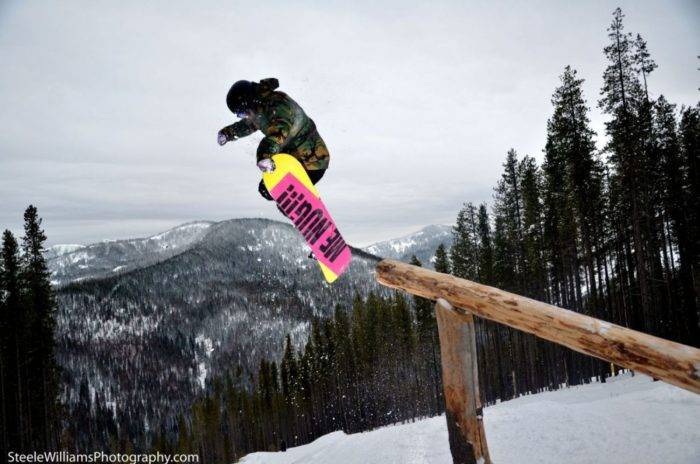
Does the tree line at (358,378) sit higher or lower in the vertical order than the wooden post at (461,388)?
lower

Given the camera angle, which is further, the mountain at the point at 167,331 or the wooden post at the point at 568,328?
the mountain at the point at 167,331

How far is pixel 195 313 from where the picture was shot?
538ft

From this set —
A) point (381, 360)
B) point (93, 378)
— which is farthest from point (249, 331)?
point (381, 360)

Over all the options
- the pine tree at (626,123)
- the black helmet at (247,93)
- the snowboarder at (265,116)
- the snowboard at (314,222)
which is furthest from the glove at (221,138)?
the pine tree at (626,123)

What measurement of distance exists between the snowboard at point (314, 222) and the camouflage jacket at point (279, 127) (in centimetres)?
47

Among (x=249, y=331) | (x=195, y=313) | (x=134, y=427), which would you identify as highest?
(x=195, y=313)

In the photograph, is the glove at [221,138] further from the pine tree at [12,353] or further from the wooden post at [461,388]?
the pine tree at [12,353]

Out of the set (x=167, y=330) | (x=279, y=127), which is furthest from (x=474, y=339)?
(x=167, y=330)

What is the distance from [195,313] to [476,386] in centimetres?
18059

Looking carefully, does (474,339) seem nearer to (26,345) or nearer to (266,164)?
(266,164)

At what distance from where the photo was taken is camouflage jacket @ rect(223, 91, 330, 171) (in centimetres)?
403

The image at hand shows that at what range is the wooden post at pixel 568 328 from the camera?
8.39 feet

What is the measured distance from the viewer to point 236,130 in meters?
4.35

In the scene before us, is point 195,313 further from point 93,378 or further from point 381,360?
point 381,360
